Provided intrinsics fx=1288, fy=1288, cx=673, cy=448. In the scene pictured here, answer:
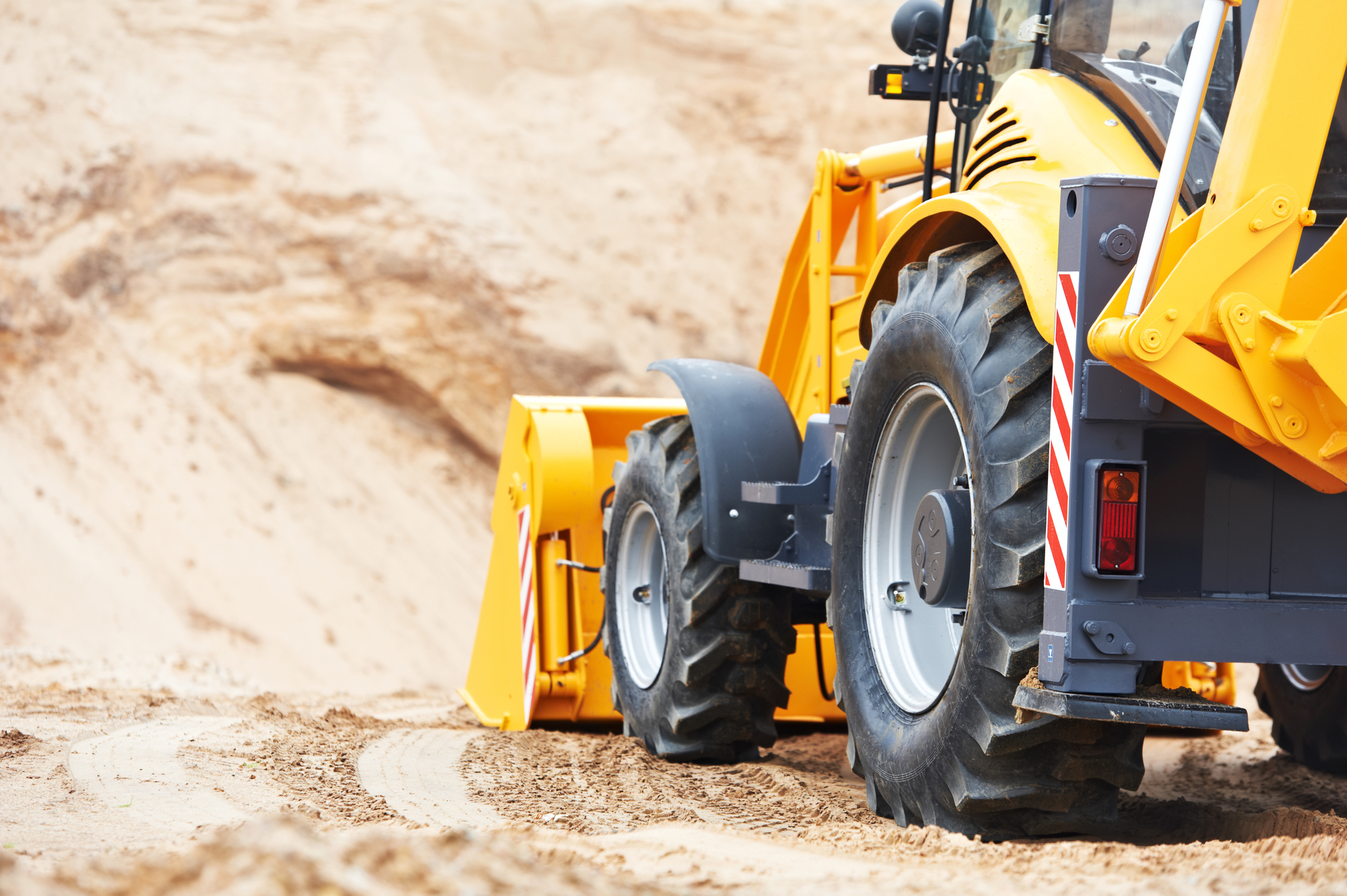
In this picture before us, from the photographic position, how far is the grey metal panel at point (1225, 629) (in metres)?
2.78

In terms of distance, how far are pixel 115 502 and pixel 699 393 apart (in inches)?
307

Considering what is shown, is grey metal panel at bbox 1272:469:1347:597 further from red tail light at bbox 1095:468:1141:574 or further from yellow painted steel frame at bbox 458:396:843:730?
yellow painted steel frame at bbox 458:396:843:730

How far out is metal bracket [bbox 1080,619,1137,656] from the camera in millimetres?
2748

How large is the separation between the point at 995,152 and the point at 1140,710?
6.08 ft

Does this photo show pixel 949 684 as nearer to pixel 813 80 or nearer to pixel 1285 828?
pixel 1285 828

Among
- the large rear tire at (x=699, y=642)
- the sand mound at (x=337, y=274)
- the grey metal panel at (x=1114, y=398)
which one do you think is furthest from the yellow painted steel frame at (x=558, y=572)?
the sand mound at (x=337, y=274)

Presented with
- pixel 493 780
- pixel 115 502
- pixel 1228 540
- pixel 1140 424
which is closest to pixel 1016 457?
pixel 1140 424

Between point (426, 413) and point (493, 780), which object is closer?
point (493, 780)

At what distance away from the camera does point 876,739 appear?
3498 millimetres

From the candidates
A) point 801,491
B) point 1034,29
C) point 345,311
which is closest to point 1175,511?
point 801,491

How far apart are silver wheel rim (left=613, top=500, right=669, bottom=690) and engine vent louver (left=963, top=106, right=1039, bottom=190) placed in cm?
207

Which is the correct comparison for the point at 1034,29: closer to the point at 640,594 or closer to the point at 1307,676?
the point at 640,594

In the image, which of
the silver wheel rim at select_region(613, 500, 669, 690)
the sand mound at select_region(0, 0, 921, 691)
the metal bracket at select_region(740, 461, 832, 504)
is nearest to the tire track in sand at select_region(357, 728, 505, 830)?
the silver wheel rim at select_region(613, 500, 669, 690)

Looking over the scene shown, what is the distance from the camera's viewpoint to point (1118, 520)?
109 inches
